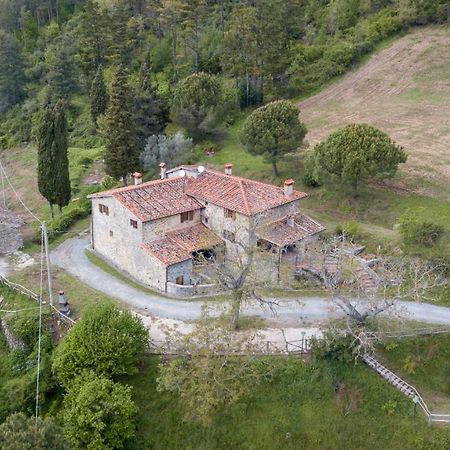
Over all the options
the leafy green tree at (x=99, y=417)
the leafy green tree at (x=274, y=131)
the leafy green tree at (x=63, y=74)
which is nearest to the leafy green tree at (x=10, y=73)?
the leafy green tree at (x=63, y=74)

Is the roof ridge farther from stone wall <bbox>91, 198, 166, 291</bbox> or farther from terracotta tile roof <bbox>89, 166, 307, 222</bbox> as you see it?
stone wall <bbox>91, 198, 166, 291</bbox>

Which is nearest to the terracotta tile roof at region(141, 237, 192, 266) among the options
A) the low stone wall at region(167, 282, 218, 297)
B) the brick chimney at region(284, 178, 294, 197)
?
the low stone wall at region(167, 282, 218, 297)

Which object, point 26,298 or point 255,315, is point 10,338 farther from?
point 255,315

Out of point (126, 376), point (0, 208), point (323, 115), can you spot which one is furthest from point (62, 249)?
point (323, 115)

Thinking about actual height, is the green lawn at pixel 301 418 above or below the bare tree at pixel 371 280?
below

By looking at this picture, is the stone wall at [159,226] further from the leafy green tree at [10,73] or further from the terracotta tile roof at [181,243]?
the leafy green tree at [10,73]

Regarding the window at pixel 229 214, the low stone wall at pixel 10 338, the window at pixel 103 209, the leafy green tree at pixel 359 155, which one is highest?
the leafy green tree at pixel 359 155

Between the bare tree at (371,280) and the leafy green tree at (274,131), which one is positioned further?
the leafy green tree at (274,131)
